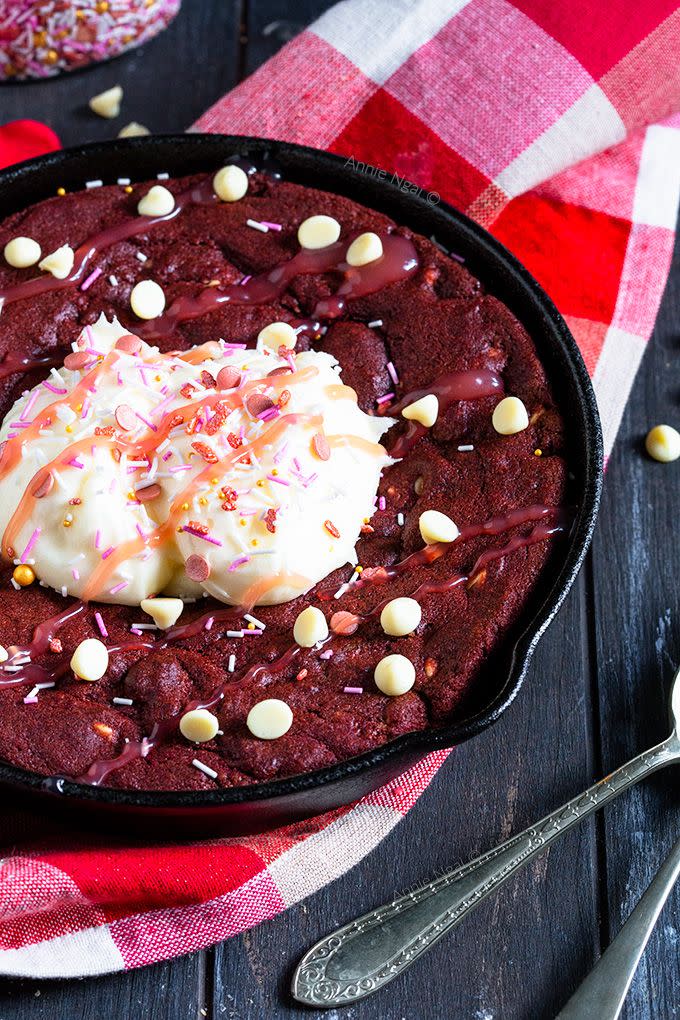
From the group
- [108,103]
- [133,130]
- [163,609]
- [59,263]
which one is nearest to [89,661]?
[163,609]

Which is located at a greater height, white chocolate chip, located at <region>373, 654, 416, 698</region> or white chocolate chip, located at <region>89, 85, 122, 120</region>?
white chocolate chip, located at <region>89, 85, 122, 120</region>

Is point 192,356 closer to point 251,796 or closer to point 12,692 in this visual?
point 12,692

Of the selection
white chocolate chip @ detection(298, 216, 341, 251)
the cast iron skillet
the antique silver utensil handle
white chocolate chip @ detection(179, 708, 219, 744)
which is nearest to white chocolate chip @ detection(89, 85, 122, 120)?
the cast iron skillet

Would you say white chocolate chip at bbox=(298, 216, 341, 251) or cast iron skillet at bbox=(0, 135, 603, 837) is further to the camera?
white chocolate chip at bbox=(298, 216, 341, 251)

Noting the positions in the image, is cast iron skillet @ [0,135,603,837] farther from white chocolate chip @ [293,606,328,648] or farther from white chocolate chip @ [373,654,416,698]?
white chocolate chip @ [293,606,328,648]

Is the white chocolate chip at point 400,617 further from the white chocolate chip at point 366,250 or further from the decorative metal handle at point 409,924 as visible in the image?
the white chocolate chip at point 366,250
